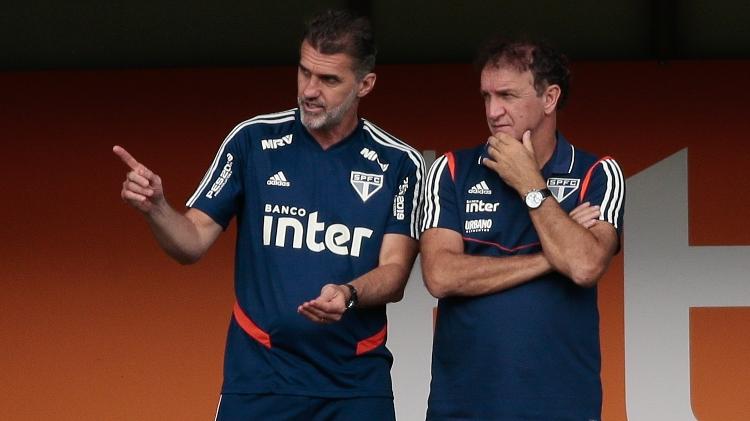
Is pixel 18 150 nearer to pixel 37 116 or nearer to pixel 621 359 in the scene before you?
pixel 37 116

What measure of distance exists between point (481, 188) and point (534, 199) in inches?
8.9

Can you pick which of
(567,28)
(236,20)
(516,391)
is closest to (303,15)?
(236,20)

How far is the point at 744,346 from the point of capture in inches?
237

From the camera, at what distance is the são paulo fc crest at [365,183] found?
4.25 m

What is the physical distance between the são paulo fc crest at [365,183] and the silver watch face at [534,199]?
504mm

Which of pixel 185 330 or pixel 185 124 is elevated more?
pixel 185 124

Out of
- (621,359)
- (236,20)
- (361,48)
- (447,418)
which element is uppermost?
(236,20)

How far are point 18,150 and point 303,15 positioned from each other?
1358 mm

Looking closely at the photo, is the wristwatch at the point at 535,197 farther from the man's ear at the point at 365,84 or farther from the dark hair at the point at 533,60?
the man's ear at the point at 365,84

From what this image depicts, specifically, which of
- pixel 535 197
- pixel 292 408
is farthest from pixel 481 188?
pixel 292 408

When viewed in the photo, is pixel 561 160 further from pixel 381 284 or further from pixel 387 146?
pixel 381 284

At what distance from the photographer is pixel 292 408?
4.11 metres

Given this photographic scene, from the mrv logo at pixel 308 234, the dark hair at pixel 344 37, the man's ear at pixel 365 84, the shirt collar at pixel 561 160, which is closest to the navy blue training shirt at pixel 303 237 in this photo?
the mrv logo at pixel 308 234

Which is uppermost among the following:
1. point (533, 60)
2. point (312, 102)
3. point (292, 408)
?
point (533, 60)
